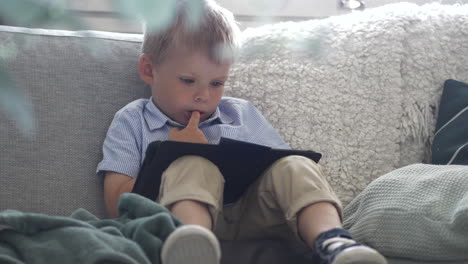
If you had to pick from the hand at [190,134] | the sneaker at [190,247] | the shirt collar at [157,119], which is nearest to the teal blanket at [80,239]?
the sneaker at [190,247]

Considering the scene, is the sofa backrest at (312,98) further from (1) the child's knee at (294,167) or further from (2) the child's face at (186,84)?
(1) the child's knee at (294,167)

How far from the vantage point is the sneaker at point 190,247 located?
0.79 metres

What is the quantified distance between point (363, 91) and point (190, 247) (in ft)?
2.72

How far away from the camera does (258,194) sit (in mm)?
1146

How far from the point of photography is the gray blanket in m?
1.03

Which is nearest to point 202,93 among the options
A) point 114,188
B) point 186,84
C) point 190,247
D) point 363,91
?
point 186,84

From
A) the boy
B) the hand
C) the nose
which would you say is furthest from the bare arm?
the nose

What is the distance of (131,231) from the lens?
34.4 inches

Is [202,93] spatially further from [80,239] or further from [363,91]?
[80,239]

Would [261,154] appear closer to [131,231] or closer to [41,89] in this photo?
[131,231]

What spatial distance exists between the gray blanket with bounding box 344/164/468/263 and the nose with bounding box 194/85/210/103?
403mm

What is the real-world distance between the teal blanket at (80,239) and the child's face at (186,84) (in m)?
0.44

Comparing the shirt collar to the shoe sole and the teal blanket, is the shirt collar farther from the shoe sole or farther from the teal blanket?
the shoe sole

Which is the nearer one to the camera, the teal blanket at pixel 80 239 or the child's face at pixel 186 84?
the teal blanket at pixel 80 239
